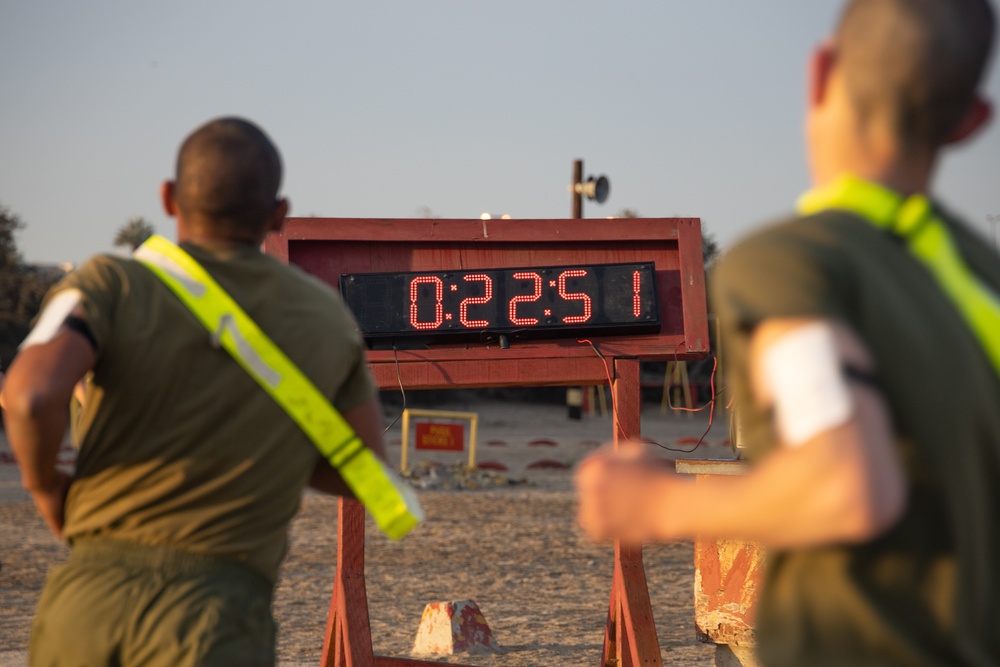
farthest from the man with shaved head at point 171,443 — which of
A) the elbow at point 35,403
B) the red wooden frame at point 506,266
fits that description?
the red wooden frame at point 506,266

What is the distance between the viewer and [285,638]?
882 cm

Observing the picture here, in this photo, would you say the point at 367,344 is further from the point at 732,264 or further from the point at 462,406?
the point at 462,406

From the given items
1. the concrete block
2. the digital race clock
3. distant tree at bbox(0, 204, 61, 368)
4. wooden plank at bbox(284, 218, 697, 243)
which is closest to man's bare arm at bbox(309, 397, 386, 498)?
the digital race clock

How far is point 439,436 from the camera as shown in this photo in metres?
20.8

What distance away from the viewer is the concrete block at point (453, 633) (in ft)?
26.9

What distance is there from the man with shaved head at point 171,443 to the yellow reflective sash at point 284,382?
0.07ft

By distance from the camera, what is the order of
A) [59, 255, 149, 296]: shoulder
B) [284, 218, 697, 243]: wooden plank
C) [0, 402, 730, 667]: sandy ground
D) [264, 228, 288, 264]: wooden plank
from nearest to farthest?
[59, 255, 149, 296]: shoulder < [264, 228, 288, 264]: wooden plank < [284, 218, 697, 243]: wooden plank < [0, 402, 730, 667]: sandy ground

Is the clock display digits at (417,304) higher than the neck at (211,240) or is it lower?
higher

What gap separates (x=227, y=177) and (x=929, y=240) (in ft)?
5.10

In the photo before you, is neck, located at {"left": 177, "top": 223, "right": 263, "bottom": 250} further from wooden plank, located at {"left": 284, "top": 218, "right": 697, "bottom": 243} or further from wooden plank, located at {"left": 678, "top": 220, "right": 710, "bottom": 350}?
wooden plank, located at {"left": 678, "top": 220, "right": 710, "bottom": 350}

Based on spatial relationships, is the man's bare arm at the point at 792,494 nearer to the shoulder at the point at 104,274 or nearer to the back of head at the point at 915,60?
the back of head at the point at 915,60

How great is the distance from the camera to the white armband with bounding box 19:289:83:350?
7.79ft

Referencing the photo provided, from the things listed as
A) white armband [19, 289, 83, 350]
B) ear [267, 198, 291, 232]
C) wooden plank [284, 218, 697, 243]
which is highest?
wooden plank [284, 218, 697, 243]

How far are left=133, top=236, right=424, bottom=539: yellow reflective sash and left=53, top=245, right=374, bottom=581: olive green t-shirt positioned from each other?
2cm
